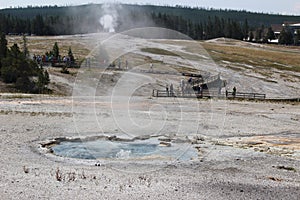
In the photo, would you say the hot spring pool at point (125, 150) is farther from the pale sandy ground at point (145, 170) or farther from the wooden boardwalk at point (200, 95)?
the wooden boardwalk at point (200, 95)

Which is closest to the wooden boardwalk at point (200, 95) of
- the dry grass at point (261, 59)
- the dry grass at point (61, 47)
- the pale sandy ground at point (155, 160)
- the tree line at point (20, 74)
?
the pale sandy ground at point (155, 160)

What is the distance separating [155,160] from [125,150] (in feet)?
8.00

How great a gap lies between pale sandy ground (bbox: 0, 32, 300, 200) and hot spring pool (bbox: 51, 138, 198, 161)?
0.68 meters

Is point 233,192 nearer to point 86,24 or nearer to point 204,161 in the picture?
point 204,161

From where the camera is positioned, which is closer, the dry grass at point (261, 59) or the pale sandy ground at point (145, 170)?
the pale sandy ground at point (145, 170)

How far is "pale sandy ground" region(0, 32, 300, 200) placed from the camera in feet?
41.6

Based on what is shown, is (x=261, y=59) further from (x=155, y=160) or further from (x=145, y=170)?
(x=145, y=170)

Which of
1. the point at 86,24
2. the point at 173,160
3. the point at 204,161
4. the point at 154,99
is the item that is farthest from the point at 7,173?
the point at 86,24

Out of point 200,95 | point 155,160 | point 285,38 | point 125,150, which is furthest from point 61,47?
point 285,38

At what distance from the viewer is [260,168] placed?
1592 centimetres

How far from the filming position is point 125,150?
18.6 meters

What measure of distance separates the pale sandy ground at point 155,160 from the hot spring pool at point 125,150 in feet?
2.23

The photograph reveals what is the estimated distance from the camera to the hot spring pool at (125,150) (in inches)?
680

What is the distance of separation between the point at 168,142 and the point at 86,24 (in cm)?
13893
